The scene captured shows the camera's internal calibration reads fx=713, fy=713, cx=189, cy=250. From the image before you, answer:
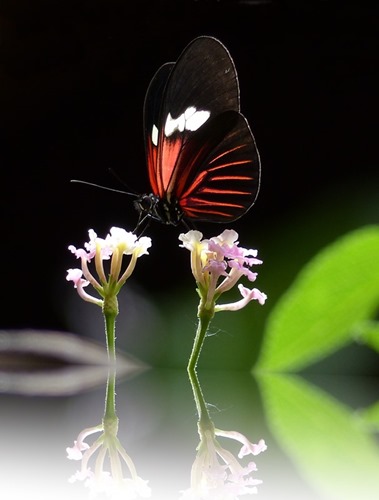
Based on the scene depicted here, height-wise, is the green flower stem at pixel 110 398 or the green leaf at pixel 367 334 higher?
the green flower stem at pixel 110 398

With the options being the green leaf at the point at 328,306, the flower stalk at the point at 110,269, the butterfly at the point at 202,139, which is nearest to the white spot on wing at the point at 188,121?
the butterfly at the point at 202,139

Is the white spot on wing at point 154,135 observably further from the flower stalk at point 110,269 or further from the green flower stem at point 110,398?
A: the green flower stem at point 110,398

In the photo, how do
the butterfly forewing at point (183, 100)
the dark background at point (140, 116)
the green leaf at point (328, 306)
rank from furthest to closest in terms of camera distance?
the dark background at point (140, 116) → the butterfly forewing at point (183, 100) → the green leaf at point (328, 306)

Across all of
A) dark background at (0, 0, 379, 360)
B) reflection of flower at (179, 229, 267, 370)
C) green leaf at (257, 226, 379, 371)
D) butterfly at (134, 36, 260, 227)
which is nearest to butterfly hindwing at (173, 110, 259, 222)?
butterfly at (134, 36, 260, 227)

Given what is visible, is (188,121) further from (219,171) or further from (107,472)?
(107,472)

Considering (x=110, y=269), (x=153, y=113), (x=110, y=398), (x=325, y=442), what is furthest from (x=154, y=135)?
(x=325, y=442)

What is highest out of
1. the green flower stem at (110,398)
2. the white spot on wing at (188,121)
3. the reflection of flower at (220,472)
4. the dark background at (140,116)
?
the dark background at (140,116)

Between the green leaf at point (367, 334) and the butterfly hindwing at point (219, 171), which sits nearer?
the green leaf at point (367, 334)

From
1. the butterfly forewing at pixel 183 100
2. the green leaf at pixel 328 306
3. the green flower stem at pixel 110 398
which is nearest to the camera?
the green leaf at pixel 328 306

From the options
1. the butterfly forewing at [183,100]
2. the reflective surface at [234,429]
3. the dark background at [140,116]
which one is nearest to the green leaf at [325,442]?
the reflective surface at [234,429]
